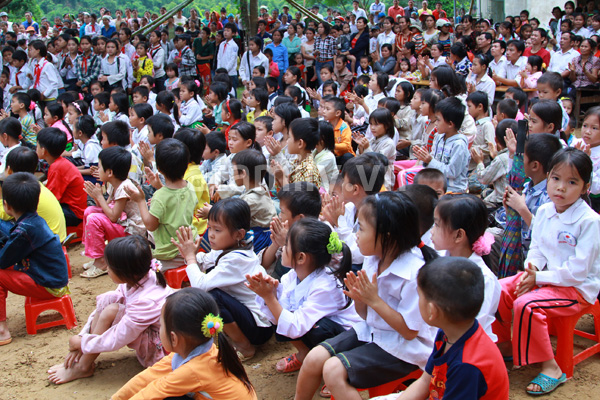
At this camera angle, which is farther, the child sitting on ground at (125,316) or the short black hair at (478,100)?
the short black hair at (478,100)

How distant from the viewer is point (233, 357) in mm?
2316

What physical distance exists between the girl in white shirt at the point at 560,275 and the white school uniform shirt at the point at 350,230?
892 mm

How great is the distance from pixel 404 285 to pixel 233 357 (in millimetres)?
802

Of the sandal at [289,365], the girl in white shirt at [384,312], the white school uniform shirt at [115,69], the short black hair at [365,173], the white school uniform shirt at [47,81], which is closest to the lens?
the girl in white shirt at [384,312]

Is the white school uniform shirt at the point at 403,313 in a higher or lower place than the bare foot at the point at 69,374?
higher

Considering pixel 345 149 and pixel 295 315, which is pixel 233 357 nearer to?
pixel 295 315

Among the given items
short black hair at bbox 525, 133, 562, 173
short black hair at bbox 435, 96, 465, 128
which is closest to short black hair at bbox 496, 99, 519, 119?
short black hair at bbox 435, 96, 465, 128

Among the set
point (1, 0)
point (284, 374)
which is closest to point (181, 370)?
point (284, 374)

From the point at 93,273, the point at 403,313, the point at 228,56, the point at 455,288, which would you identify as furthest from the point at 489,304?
the point at 228,56

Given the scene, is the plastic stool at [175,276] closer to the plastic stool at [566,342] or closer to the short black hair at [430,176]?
the short black hair at [430,176]

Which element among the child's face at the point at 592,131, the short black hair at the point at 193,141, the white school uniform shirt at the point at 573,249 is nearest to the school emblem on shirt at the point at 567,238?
the white school uniform shirt at the point at 573,249

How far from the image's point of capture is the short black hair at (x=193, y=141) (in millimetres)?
4469

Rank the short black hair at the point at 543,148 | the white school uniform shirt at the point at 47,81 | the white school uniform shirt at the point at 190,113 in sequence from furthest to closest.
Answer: the white school uniform shirt at the point at 47,81 < the white school uniform shirt at the point at 190,113 < the short black hair at the point at 543,148

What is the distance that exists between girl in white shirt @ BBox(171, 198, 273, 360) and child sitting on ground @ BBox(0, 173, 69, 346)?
1.09m
